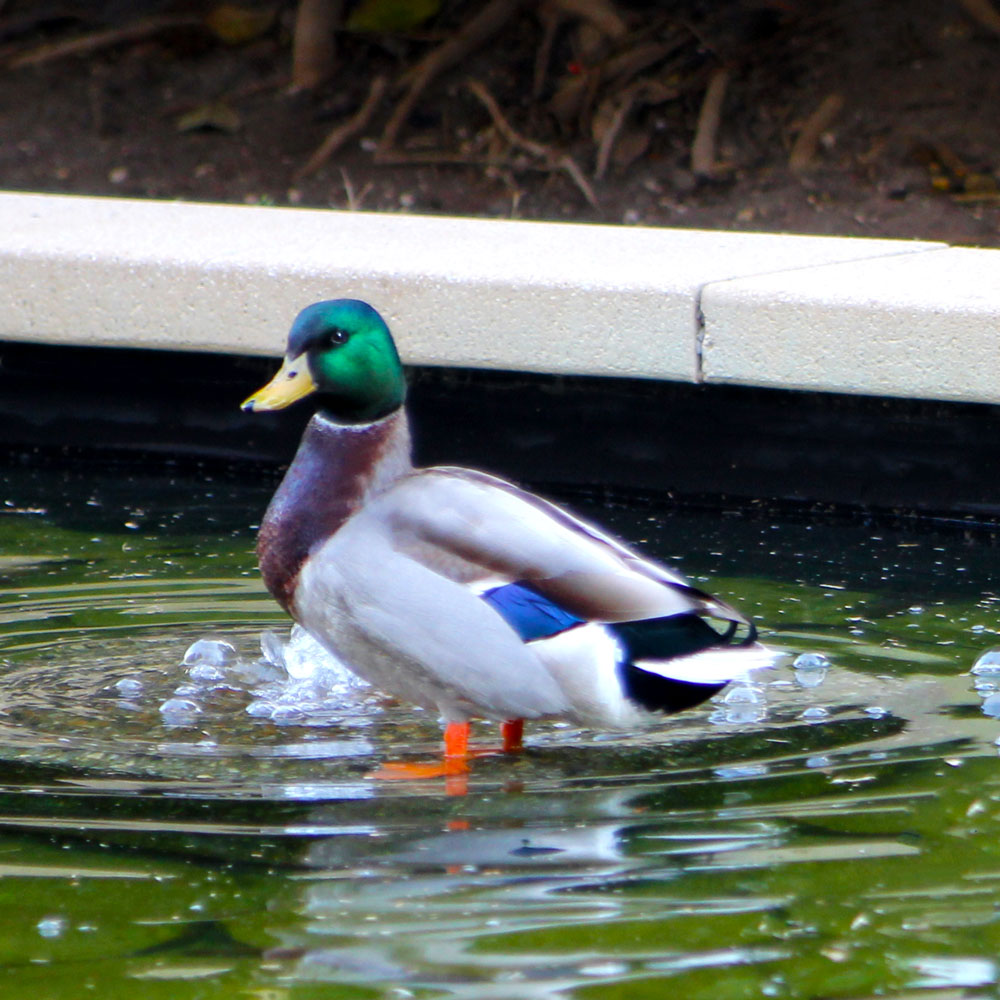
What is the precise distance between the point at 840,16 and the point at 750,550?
12.4 ft

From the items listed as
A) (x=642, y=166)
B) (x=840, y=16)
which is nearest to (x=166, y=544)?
(x=642, y=166)

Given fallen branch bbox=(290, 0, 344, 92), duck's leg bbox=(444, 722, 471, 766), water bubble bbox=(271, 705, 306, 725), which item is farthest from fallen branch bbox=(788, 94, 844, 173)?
duck's leg bbox=(444, 722, 471, 766)

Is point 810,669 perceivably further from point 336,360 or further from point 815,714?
point 336,360

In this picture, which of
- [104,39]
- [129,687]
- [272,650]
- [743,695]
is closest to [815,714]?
[743,695]

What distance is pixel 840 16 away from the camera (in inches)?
276

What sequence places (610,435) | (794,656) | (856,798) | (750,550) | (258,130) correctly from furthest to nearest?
(258,130) < (610,435) < (750,550) < (794,656) < (856,798)

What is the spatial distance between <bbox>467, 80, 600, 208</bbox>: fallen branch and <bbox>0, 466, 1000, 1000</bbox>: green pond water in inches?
115

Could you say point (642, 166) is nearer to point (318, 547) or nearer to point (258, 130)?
point (258, 130)

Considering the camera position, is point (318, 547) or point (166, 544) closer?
point (318, 547)

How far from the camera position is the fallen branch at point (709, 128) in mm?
6465

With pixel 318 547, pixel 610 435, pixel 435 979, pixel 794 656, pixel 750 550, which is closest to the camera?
pixel 435 979

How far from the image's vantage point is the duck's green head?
111 inches

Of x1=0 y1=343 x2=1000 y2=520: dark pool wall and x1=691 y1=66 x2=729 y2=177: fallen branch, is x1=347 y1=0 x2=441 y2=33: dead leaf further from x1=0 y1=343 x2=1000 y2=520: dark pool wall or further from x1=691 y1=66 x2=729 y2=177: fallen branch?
x1=0 y1=343 x2=1000 y2=520: dark pool wall

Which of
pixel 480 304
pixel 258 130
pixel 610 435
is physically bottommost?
pixel 610 435
